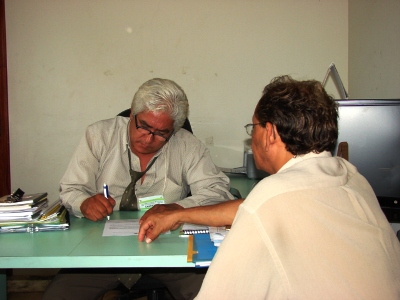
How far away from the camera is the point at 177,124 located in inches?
85.0

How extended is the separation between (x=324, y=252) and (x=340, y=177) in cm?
21

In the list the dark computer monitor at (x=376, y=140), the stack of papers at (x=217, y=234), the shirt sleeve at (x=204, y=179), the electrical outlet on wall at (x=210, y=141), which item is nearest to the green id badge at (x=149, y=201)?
the shirt sleeve at (x=204, y=179)

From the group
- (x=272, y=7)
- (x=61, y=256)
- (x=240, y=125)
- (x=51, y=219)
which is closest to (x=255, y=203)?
(x=61, y=256)

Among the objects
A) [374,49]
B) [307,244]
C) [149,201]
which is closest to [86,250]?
[149,201]

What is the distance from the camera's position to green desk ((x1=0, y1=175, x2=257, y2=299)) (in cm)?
135

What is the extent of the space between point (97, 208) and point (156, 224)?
1.21 feet

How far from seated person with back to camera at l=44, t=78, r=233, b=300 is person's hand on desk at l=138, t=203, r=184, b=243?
276mm

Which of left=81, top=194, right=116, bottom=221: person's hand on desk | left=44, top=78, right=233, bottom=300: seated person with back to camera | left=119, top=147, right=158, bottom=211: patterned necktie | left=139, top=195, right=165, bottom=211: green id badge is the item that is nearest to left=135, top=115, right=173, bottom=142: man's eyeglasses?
left=44, top=78, right=233, bottom=300: seated person with back to camera

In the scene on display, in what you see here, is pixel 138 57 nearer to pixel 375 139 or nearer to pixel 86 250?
pixel 375 139

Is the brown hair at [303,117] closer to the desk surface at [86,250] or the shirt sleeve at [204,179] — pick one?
the desk surface at [86,250]

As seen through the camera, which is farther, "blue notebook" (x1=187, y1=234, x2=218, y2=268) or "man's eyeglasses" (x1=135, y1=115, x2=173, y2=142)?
"man's eyeglasses" (x1=135, y1=115, x2=173, y2=142)

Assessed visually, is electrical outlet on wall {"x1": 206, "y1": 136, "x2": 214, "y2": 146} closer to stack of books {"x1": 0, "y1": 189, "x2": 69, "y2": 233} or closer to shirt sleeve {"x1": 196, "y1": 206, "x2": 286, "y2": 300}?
stack of books {"x1": 0, "y1": 189, "x2": 69, "y2": 233}

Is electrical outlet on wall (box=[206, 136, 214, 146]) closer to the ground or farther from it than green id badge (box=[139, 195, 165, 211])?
farther from it

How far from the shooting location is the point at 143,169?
2193mm
